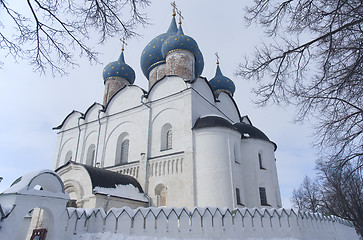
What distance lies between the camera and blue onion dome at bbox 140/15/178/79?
17.8 meters

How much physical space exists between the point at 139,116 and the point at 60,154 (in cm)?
727

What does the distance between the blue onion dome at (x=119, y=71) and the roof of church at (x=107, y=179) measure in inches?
361

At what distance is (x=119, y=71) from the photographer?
63.8ft

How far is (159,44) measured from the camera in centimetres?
1814

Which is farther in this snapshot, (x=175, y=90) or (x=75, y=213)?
(x=175, y=90)

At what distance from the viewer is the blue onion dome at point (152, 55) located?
17781 millimetres

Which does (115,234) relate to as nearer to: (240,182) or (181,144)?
(181,144)

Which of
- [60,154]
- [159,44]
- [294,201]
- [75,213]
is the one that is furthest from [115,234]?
[294,201]

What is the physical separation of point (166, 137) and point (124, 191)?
135 inches

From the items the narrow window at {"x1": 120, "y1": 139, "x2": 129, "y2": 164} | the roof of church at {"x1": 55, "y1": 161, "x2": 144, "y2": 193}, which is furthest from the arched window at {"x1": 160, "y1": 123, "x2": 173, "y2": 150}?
the narrow window at {"x1": 120, "y1": 139, "x2": 129, "y2": 164}

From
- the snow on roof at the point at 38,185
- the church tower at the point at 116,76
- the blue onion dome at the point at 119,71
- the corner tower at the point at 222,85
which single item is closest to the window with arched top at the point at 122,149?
the church tower at the point at 116,76

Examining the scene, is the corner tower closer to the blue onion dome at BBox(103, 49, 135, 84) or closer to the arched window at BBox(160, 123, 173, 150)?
the blue onion dome at BBox(103, 49, 135, 84)

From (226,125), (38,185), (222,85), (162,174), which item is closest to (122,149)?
(162,174)

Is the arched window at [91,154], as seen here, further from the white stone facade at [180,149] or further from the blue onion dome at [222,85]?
the blue onion dome at [222,85]
